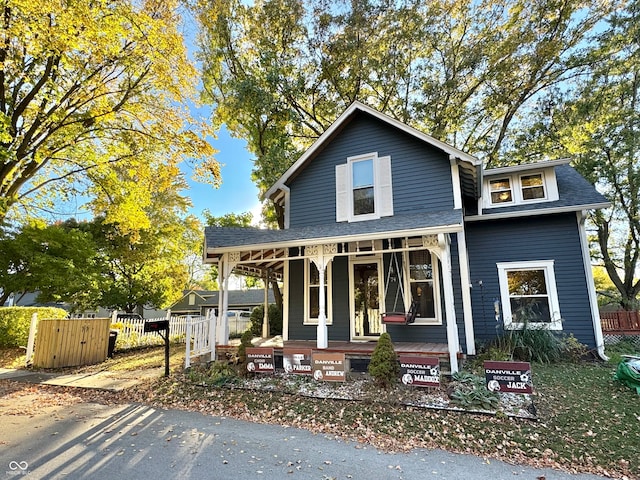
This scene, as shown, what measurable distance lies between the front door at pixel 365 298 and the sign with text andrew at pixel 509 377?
3587mm

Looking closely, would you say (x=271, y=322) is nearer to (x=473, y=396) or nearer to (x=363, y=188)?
(x=363, y=188)

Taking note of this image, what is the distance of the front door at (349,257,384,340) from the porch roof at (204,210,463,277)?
1313mm

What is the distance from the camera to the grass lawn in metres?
4.06

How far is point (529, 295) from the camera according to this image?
9320 millimetres

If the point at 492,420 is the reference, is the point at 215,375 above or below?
→ above

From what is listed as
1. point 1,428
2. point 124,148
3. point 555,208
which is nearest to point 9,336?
point 124,148

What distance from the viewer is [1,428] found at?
4941 mm

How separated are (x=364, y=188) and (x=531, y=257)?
5.20m

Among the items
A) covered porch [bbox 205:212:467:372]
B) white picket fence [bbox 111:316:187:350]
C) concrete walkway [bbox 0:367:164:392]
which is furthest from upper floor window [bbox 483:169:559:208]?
white picket fence [bbox 111:316:187:350]

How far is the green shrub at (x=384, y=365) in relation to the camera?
6047mm

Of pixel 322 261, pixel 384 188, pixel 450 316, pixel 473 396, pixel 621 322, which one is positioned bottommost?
pixel 473 396

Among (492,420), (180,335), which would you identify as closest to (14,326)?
(180,335)

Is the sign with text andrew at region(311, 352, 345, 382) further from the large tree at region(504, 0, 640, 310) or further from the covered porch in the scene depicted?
the large tree at region(504, 0, 640, 310)

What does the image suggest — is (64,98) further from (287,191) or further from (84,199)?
(287,191)
